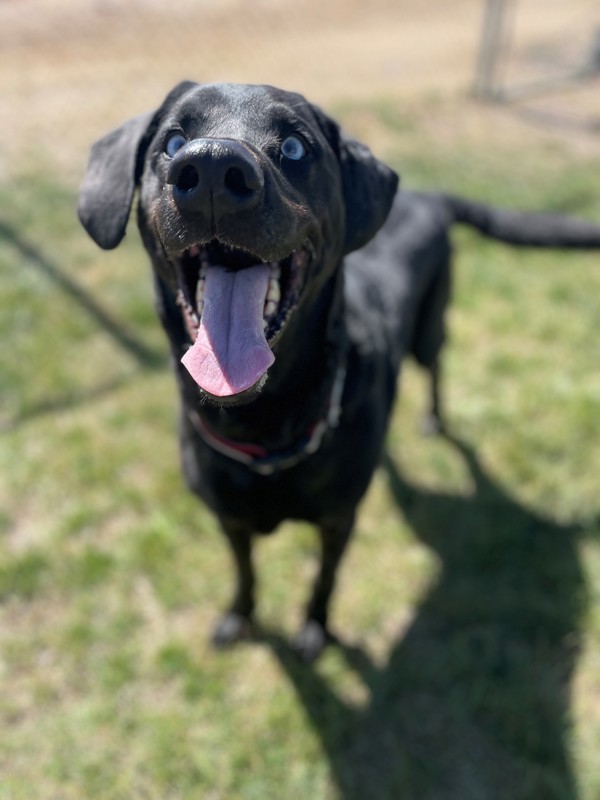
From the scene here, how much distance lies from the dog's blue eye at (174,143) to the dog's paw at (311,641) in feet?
6.08

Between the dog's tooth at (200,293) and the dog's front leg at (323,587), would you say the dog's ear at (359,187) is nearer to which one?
the dog's tooth at (200,293)

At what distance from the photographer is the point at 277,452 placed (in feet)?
6.80

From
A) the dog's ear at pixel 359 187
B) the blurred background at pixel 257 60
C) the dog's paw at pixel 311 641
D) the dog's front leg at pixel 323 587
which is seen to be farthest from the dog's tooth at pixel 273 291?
the blurred background at pixel 257 60

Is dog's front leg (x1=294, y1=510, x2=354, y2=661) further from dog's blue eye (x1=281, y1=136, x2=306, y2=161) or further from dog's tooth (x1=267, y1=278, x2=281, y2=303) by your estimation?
dog's blue eye (x1=281, y1=136, x2=306, y2=161)

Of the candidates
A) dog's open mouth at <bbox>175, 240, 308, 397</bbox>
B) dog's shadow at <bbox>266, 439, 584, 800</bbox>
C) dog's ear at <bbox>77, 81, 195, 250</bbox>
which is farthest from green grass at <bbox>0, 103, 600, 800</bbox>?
dog's ear at <bbox>77, 81, 195, 250</bbox>

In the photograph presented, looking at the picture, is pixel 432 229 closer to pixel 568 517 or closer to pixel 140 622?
pixel 568 517

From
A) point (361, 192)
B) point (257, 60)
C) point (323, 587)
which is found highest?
point (361, 192)

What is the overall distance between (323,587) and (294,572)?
1.37 feet

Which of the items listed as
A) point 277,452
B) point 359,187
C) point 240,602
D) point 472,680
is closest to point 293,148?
point 359,187

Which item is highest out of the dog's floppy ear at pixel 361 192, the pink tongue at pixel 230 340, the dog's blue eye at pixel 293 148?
the dog's blue eye at pixel 293 148

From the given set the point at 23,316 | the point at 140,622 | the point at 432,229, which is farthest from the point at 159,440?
the point at 432,229

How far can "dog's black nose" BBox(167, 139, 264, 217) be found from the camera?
1426 mm

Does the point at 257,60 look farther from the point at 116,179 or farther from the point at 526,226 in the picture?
the point at 116,179

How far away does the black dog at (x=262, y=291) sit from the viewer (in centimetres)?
158
